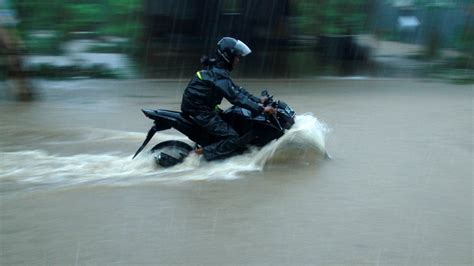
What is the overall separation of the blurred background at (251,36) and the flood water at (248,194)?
2.40 m

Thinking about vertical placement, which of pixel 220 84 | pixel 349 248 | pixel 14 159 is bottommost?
pixel 14 159

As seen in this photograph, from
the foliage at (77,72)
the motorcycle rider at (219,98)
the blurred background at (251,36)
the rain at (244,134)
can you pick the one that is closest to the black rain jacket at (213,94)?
the motorcycle rider at (219,98)

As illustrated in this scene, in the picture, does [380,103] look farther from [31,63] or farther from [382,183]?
[31,63]

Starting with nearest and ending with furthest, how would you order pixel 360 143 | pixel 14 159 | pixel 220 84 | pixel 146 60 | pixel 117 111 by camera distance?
pixel 220 84
pixel 14 159
pixel 360 143
pixel 117 111
pixel 146 60

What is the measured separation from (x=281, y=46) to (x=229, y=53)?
988 centimetres

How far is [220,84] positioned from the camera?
6.67 metres

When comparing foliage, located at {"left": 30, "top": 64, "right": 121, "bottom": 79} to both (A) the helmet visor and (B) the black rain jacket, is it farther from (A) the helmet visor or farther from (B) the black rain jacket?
(A) the helmet visor

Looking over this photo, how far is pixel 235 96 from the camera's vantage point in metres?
6.66

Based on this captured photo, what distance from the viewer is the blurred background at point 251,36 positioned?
40.6ft

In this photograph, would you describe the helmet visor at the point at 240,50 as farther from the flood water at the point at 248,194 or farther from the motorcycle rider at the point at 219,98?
the flood water at the point at 248,194

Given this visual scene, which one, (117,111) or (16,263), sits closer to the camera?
(16,263)

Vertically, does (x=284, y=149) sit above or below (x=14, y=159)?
above

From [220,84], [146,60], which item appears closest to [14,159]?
[220,84]

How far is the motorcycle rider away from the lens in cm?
671
